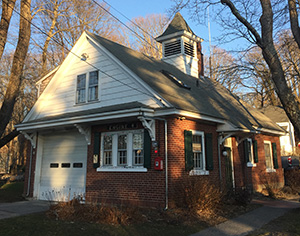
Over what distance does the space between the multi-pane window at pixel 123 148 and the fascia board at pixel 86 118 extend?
115 cm

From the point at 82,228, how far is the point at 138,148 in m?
3.93

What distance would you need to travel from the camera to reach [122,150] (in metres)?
10.7

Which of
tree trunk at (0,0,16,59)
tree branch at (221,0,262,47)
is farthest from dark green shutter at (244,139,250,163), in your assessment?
tree trunk at (0,0,16,59)

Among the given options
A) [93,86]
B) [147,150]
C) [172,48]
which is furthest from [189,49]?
[147,150]

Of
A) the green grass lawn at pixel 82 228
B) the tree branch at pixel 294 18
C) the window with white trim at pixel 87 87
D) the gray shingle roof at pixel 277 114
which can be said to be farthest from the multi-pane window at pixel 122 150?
→ the gray shingle roof at pixel 277 114


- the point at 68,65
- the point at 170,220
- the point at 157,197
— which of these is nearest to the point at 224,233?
the point at 170,220

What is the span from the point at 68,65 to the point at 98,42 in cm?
215

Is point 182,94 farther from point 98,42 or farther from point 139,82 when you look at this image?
point 98,42

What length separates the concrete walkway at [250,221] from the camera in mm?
7008

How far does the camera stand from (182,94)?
11.5 m

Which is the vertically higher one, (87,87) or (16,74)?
(16,74)

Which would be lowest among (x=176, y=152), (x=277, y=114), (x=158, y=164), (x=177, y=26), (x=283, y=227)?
(x=283, y=227)

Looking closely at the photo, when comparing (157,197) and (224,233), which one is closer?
(224,233)

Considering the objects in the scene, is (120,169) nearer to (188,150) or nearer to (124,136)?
(124,136)
